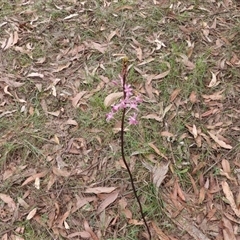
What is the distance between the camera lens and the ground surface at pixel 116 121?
2363mm

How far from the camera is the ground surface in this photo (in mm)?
2363

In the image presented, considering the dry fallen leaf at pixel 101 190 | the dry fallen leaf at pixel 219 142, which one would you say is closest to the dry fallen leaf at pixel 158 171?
the dry fallen leaf at pixel 101 190

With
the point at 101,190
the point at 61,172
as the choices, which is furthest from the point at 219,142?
the point at 61,172

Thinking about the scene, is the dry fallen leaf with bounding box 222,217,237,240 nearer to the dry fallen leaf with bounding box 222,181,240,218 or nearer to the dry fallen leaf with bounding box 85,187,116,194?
the dry fallen leaf with bounding box 222,181,240,218

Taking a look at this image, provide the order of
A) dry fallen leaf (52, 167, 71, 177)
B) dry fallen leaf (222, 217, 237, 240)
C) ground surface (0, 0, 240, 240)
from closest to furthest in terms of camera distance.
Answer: dry fallen leaf (222, 217, 237, 240), ground surface (0, 0, 240, 240), dry fallen leaf (52, 167, 71, 177)

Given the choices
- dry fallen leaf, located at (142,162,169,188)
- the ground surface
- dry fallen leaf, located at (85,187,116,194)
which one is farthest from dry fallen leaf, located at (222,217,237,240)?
dry fallen leaf, located at (85,187,116,194)

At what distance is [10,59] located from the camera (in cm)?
322

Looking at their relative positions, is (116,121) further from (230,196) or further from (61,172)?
(230,196)

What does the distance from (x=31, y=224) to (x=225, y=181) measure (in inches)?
41.5

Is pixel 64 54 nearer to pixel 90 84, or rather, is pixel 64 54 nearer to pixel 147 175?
pixel 90 84

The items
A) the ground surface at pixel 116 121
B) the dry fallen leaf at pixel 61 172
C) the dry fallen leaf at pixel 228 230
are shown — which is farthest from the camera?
the dry fallen leaf at pixel 61 172

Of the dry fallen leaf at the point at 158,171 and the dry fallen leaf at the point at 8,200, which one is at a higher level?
the dry fallen leaf at the point at 158,171

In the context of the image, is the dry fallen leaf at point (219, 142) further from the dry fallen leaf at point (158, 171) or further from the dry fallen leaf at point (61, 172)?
the dry fallen leaf at point (61, 172)

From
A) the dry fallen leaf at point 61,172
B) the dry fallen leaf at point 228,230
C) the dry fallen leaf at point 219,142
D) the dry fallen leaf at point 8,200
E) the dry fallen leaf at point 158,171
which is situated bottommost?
the dry fallen leaf at point 8,200
